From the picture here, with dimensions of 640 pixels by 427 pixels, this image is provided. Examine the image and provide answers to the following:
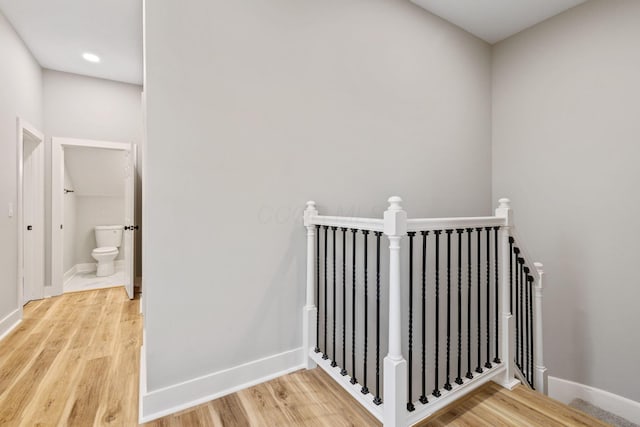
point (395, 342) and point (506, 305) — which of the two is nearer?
point (395, 342)

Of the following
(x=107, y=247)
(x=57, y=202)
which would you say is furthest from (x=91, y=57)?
(x=107, y=247)

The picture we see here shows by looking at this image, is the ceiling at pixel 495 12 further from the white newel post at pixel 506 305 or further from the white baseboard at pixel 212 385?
the white baseboard at pixel 212 385

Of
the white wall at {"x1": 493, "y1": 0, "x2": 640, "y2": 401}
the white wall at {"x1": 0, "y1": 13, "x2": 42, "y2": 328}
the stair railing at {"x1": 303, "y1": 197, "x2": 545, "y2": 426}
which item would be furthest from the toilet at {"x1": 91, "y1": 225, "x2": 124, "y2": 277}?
the white wall at {"x1": 493, "y1": 0, "x2": 640, "y2": 401}

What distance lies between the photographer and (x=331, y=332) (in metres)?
2.18

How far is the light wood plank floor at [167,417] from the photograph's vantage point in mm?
1480

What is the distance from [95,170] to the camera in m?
4.88

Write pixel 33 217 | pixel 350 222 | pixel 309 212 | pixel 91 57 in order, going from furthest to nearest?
pixel 33 217 → pixel 91 57 → pixel 309 212 → pixel 350 222

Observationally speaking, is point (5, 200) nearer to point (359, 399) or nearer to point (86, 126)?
point (86, 126)

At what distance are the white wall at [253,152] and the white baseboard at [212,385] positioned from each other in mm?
43

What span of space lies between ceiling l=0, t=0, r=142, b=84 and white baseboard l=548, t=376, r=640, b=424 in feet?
16.2

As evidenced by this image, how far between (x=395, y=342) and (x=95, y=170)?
544 centimetres

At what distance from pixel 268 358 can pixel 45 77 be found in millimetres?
4242

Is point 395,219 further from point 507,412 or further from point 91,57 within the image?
point 91,57

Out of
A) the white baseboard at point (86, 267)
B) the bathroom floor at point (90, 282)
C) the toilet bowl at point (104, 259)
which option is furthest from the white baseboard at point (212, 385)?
the white baseboard at point (86, 267)
